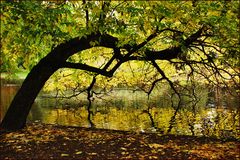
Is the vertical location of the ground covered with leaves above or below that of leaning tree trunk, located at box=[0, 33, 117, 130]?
below

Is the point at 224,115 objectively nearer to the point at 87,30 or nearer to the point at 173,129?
the point at 173,129

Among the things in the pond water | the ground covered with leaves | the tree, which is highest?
the tree

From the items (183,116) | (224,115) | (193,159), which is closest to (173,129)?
(183,116)

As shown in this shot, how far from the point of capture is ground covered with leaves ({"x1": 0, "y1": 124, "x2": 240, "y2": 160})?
10.6 meters

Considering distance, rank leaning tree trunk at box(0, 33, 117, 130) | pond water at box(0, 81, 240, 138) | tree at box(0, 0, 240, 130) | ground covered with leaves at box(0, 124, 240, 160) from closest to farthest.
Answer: tree at box(0, 0, 240, 130), ground covered with leaves at box(0, 124, 240, 160), leaning tree trunk at box(0, 33, 117, 130), pond water at box(0, 81, 240, 138)

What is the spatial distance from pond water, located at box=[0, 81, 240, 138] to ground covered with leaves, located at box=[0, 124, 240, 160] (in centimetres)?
373

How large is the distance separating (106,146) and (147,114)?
1236 cm

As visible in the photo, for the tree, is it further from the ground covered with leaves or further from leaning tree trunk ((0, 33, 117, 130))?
the ground covered with leaves

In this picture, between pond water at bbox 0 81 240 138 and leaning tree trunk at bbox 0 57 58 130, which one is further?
pond water at bbox 0 81 240 138

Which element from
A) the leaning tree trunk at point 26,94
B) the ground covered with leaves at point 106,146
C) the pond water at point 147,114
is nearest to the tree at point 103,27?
the leaning tree trunk at point 26,94

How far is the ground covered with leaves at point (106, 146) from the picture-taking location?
1057 cm

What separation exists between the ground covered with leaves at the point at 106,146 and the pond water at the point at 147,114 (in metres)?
3.73

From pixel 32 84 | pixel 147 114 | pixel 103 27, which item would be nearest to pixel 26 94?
pixel 32 84

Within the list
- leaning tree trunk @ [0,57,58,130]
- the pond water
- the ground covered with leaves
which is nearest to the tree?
leaning tree trunk @ [0,57,58,130]
